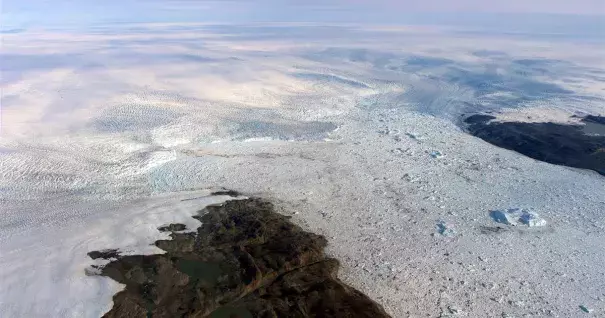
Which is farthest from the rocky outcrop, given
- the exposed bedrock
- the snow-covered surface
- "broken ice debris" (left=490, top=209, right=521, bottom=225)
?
the exposed bedrock

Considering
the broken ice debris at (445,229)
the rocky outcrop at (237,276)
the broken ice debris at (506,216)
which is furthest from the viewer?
the broken ice debris at (506,216)

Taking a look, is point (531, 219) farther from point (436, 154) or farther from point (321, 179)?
point (321, 179)

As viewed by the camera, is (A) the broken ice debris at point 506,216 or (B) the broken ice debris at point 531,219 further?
(A) the broken ice debris at point 506,216

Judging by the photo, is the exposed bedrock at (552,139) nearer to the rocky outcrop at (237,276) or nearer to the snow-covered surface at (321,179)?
the snow-covered surface at (321,179)

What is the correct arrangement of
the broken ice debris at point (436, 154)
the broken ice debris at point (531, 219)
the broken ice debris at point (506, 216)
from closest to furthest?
1. the broken ice debris at point (531, 219)
2. the broken ice debris at point (506, 216)
3. the broken ice debris at point (436, 154)

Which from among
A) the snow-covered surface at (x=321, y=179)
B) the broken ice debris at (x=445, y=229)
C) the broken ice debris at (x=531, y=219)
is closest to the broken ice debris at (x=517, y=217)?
the broken ice debris at (x=531, y=219)

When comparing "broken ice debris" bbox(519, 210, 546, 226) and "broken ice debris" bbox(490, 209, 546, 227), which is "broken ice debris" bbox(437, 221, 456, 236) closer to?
"broken ice debris" bbox(490, 209, 546, 227)

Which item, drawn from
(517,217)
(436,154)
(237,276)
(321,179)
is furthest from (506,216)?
(237,276)

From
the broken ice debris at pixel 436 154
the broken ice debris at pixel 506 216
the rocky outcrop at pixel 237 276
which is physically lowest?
the rocky outcrop at pixel 237 276
